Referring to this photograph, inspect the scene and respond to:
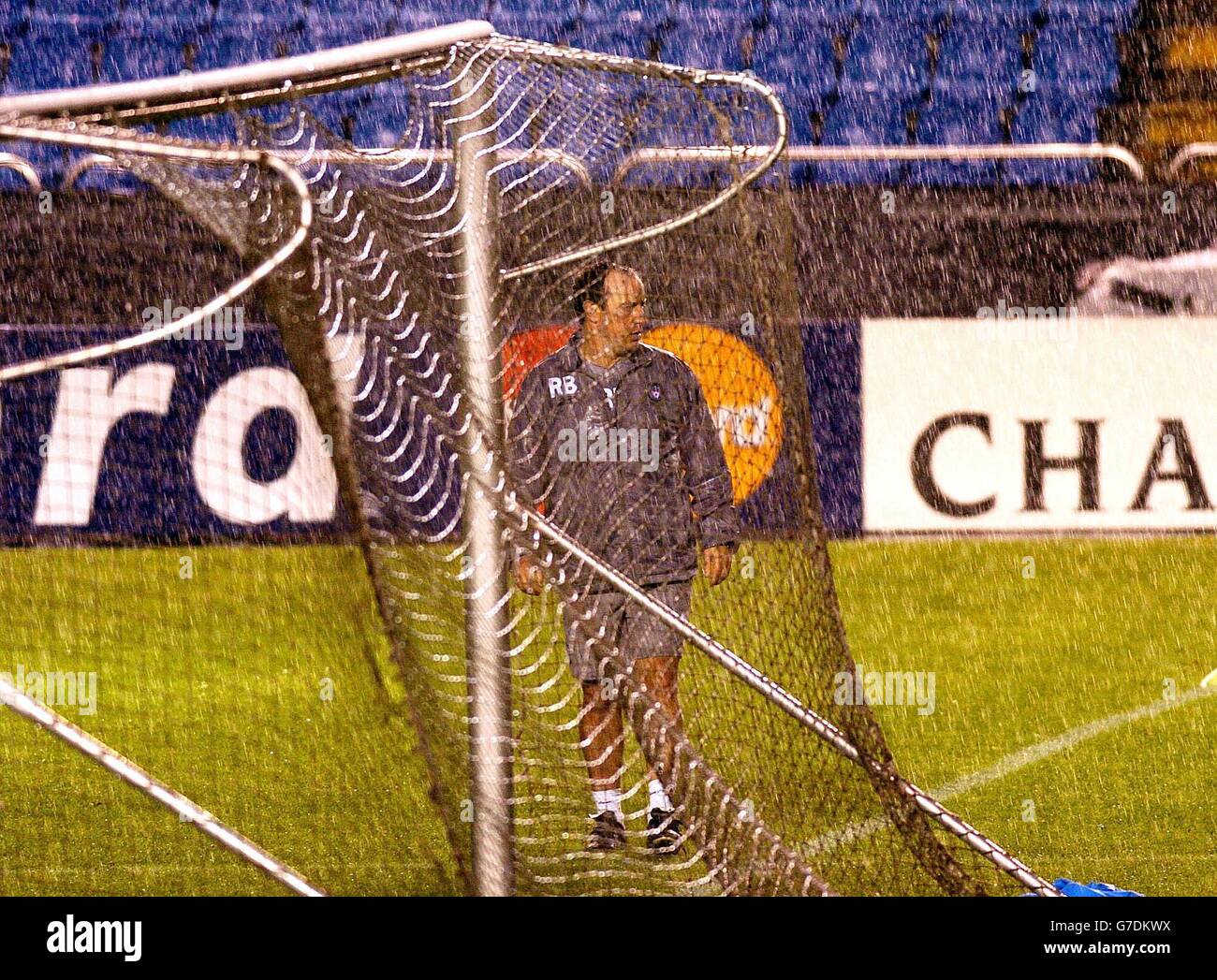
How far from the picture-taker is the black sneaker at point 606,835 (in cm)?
388

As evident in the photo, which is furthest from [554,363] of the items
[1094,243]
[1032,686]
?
[1094,243]

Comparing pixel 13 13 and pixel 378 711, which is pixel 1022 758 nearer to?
pixel 378 711

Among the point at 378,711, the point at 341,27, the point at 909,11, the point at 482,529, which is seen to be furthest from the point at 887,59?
the point at 378,711

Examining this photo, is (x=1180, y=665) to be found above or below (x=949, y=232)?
below

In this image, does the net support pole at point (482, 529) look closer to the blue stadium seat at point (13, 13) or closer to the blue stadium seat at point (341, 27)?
the blue stadium seat at point (341, 27)

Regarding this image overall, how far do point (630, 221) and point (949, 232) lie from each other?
13.7ft

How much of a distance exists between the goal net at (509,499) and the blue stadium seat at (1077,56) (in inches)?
225

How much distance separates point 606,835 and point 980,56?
790cm

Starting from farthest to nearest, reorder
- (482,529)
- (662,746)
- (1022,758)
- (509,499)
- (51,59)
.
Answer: (51,59) → (1022,758) → (662,746) → (509,499) → (482,529)

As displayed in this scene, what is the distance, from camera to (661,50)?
413 inches

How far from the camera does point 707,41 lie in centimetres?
1055

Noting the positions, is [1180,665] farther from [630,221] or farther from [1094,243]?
[630,221]

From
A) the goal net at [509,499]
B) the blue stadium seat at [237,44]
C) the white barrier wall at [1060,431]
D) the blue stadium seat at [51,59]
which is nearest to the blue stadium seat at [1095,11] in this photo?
the white barrier wall at [1060,431]
